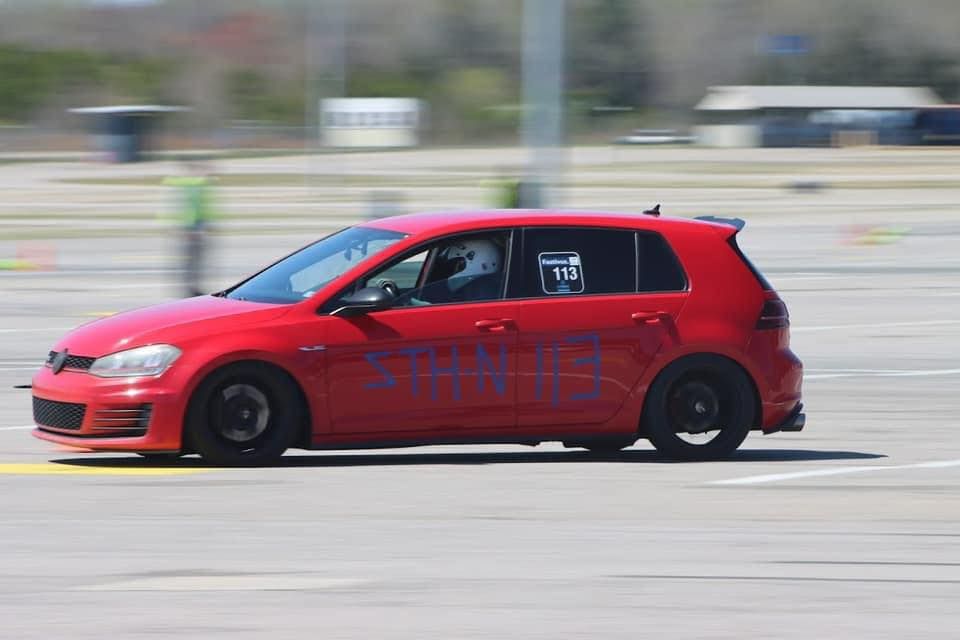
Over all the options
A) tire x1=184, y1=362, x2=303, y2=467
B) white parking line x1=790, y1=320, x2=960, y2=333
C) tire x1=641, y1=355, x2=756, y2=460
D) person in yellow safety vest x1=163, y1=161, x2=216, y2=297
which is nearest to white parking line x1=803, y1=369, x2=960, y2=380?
white parking line x1=790, y1=320, x2=960, y2=333

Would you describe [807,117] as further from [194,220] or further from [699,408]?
[699,408]

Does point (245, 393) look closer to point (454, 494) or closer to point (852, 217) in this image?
point (454, 494)

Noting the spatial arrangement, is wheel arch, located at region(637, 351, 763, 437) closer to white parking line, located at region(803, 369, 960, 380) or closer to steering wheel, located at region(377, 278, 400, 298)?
steering wheel, located at region(377, 278, 400, 298)

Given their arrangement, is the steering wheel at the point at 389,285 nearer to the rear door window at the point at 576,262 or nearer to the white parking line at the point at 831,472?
the rear door window at the point at 576,262

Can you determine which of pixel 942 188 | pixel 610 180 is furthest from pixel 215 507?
pixel 610 180

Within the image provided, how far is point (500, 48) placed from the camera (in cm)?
15350

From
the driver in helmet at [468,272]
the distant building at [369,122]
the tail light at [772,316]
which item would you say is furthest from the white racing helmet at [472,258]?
the distant building at [369,122]

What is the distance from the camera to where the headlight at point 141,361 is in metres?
9.02

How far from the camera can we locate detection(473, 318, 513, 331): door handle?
370 inches

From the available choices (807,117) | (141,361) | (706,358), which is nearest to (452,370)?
(706,358)

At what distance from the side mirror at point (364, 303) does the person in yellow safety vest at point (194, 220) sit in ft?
39.4

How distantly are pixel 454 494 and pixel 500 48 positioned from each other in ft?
482

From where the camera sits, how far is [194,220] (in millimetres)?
21250

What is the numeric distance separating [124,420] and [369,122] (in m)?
99.1
